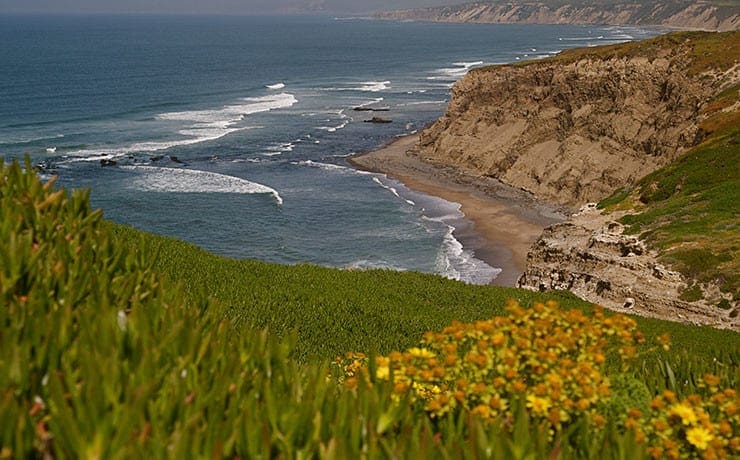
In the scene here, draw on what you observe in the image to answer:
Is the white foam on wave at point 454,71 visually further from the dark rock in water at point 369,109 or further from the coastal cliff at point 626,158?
the coastal cliff at point 626,158

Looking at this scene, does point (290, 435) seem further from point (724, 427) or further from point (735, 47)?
point (735, 47)

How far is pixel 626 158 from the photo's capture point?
52.1m

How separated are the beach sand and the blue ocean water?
133 cm

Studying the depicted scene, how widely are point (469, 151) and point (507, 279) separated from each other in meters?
29.2

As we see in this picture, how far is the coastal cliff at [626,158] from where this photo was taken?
2480 cm

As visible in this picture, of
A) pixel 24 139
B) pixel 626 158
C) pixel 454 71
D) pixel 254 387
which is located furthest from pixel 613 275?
pixel 454 71

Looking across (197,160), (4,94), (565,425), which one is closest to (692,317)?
(565,425)

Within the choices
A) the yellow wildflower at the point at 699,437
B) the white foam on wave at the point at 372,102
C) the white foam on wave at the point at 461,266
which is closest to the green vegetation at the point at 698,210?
the white foam on wave at the point at 461,266

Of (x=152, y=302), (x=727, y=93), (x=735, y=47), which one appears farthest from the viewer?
(x=735, y=47)

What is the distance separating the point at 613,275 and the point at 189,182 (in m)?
39.3

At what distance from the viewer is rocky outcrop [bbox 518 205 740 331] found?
23141 millimetres

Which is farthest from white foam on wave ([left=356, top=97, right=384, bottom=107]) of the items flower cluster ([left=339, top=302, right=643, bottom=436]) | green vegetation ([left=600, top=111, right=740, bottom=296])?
flower cluster ([left=339, top=302, right=643, bottom=436])

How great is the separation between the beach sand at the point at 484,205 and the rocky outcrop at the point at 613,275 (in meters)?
6.69

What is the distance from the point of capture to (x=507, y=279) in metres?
37.5
